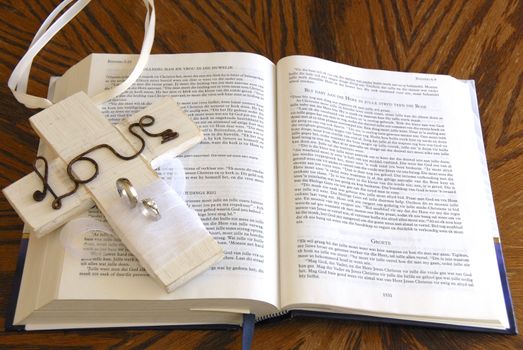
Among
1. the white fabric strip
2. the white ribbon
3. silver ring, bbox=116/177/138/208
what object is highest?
the white ribbon

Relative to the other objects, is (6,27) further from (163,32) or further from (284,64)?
(284,64)

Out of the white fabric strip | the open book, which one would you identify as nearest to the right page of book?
the open book

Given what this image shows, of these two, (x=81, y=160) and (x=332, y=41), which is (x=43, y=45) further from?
(x=332, y=41)

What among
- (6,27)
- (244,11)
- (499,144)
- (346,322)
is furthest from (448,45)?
(6,27)

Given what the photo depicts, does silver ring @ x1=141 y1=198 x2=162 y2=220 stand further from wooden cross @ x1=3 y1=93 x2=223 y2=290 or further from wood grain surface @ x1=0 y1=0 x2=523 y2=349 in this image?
wood grain surface @ x1=0 y1=0 x2=523 y2=349

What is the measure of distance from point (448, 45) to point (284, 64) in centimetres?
22

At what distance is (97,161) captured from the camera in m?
0.56

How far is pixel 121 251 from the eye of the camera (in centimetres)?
54

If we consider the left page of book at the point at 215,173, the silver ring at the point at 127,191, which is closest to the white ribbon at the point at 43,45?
the left page of book at the point at 215,173

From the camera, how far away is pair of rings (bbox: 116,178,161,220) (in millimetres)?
521

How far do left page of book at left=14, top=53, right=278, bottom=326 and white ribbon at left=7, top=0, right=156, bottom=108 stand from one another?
13 mm

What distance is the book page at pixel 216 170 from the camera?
0.53 metres

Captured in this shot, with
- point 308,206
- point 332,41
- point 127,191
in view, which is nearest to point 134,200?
point 127,191

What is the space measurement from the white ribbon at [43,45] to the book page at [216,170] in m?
0.01
